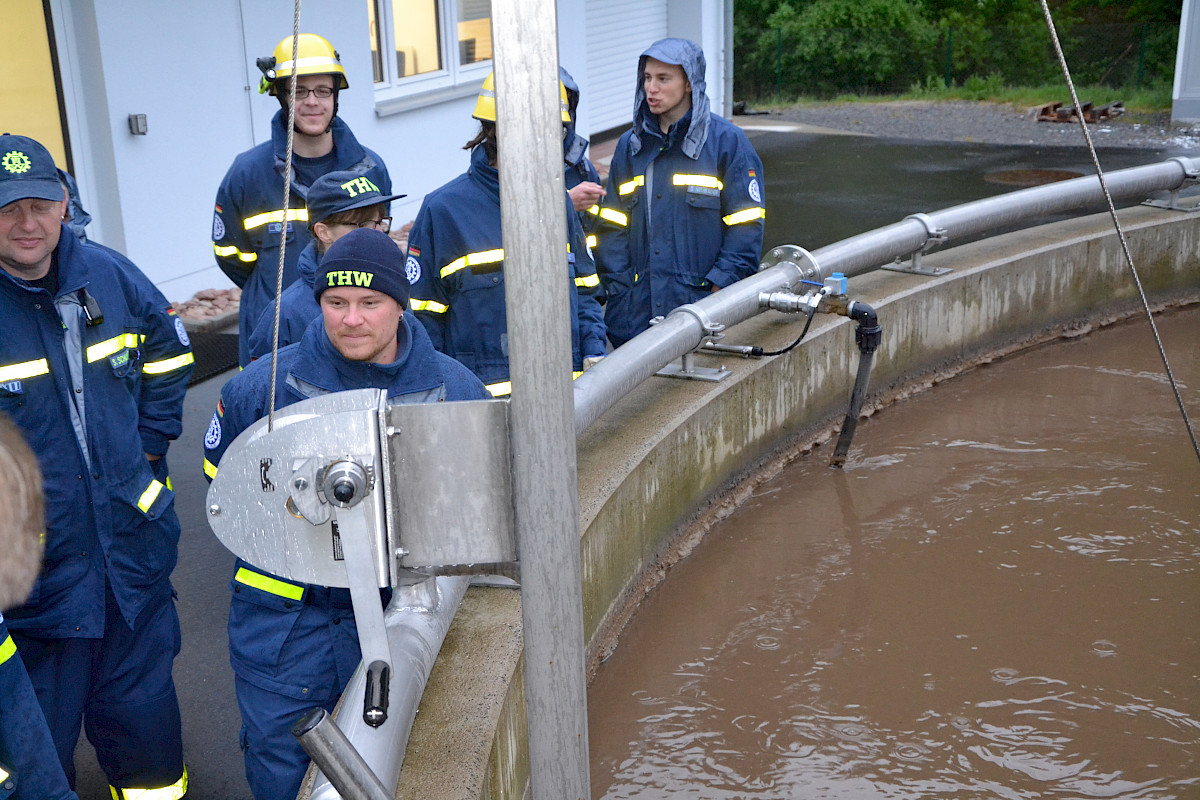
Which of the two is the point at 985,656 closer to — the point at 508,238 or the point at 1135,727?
the point at 1135,727

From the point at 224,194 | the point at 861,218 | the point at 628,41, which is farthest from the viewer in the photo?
the point at 628,41

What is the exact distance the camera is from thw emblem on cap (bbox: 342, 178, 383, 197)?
143 inches

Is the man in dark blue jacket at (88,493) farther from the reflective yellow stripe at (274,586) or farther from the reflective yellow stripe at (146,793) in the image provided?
the reflective yellow stripe at (274,586)

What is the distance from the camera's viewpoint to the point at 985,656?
12.5 ft

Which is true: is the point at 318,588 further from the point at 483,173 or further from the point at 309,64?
the point at 309,64

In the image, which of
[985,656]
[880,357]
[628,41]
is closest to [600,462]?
[985,656]

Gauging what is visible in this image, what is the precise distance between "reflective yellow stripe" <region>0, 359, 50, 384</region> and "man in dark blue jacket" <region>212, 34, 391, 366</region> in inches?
54.6

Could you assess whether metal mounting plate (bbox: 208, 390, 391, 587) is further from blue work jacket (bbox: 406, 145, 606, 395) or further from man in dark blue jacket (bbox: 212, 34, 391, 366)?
man in dark blue jacket (bbox: 212, 34, 391, 366)

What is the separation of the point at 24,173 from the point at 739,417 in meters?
2.86

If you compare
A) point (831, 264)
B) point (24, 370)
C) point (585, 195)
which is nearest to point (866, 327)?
point (831, 264)

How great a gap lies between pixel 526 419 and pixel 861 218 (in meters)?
10.6

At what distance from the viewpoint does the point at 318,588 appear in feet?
8.81

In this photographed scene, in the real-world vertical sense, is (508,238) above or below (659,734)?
above

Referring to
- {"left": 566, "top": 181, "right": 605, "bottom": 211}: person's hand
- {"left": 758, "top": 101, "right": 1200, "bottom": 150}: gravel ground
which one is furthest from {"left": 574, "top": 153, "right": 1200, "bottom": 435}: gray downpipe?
A: {"left": 758, "top": 101, "right": 1200, "bottom": 150}: gravel ground
